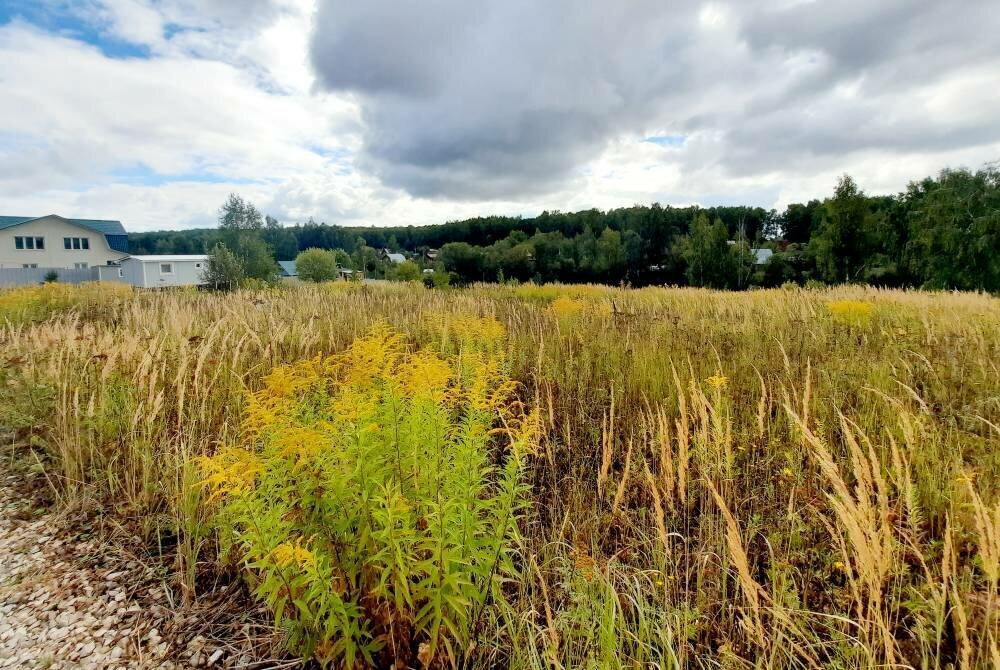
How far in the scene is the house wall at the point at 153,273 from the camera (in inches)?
1594

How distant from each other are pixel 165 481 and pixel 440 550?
1995mm

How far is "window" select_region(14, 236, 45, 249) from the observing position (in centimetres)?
3722

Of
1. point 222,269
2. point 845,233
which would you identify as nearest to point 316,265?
point 222,269

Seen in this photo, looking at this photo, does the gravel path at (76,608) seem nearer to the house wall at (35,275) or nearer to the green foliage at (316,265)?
the green foliage at (316,265)

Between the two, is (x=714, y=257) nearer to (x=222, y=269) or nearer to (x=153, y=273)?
(x=222, y=269)

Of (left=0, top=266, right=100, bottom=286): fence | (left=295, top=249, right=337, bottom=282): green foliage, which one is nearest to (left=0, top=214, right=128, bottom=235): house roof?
(left=0, top=266, right=100, bottom=286): fence

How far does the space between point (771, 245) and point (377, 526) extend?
6653cm

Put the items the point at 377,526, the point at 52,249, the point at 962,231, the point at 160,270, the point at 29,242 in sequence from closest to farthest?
the point at 377,526
the point at 962,231
the point at 29,242
the point at 52,249
the point at 160,270

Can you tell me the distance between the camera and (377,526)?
1634 mm

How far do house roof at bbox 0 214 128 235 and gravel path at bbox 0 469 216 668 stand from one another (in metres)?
50.2

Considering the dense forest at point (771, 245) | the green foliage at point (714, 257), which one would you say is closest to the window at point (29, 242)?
the dense forest at point (771, 245)

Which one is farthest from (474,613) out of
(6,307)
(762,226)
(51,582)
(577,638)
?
(762,226)

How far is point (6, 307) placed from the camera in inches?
332

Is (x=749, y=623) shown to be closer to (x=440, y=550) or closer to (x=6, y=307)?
(x=440, y=550)
